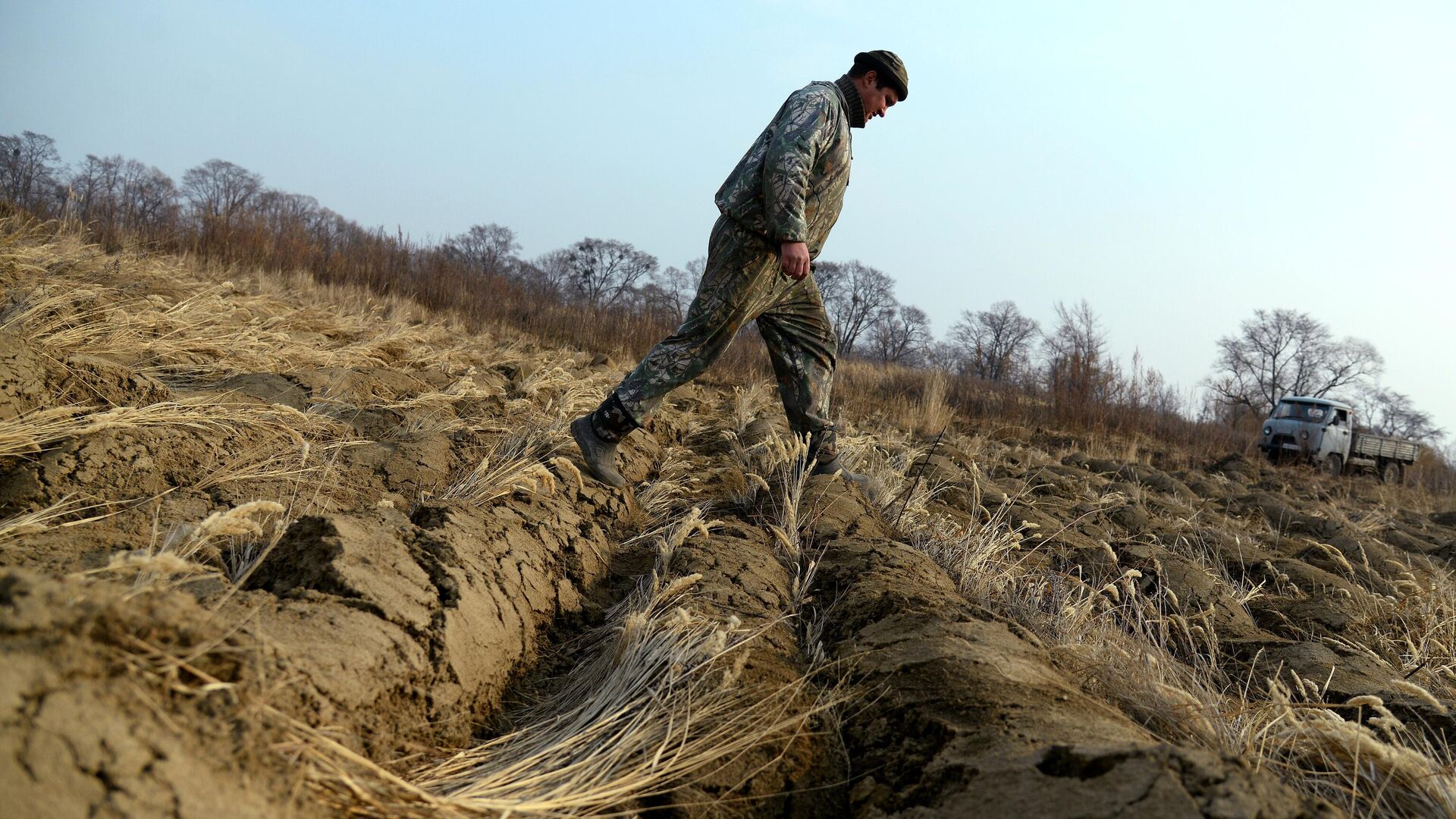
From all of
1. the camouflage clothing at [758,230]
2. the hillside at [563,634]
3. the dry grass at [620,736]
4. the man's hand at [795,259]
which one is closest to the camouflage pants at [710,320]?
the camouflage clothing at [758,230]

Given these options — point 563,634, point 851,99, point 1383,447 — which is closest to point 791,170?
point 851,99

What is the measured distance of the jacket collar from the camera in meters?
3.88

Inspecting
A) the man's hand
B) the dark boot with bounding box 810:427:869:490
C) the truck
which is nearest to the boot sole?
the dark boot with bounding box 810:427:869:490

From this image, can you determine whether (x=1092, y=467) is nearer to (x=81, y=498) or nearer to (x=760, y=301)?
(x=760, y=301)

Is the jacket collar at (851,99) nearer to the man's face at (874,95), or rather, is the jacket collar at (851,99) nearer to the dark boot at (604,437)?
the man's face at (874,95)

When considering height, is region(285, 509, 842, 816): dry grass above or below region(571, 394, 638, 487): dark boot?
below

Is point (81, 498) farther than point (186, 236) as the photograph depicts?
No

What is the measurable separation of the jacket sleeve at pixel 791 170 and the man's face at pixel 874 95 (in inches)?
16.4

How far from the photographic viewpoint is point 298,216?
46.8ft

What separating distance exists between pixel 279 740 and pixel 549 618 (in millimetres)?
1408

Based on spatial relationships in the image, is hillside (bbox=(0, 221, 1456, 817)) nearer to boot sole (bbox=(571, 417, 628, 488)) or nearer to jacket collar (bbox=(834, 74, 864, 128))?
boot sole (bbox=(571, 417, 628, 488))

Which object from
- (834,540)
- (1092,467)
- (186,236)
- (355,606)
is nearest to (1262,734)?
(834,540)

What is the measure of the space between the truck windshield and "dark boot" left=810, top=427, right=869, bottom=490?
16109 millimetres

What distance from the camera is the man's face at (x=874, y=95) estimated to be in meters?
3.85
